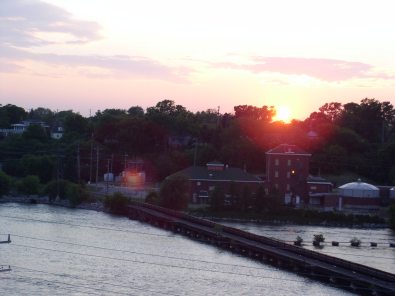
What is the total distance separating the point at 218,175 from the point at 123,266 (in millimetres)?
18093

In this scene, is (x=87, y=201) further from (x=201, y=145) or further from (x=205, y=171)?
(x=201, y=145)

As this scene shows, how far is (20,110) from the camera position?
80.2 m

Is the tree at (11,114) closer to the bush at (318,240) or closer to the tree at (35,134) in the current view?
→ the tree at (35,134)

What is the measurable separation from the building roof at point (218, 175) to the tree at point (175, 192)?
2541 millimetres

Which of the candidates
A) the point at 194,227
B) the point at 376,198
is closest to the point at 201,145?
the point at 376,198

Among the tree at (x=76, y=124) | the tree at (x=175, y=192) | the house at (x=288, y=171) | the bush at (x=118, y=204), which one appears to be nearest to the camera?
the tree at (x=175, y=192)

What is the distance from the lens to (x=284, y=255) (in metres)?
23.9

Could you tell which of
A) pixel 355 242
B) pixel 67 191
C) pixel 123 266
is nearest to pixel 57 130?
pixel 67 191

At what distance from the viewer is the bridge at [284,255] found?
20234mm

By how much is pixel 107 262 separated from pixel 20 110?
59148mm

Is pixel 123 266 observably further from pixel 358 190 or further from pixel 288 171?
pixel 288 171

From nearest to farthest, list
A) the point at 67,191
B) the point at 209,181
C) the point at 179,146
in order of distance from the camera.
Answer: the point at 209,181 < the point at 67,191 < the point at 179,146

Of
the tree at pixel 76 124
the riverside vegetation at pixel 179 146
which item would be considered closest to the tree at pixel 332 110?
the riverside vegetation at pixel 179 146

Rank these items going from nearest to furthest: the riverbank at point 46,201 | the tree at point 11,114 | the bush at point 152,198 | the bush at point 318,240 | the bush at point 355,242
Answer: the bush at point 318,240 < the bush at point 355,242 < the bush at point 152,198 < the riverbank at point 46,201 < the tree at point 11,114
